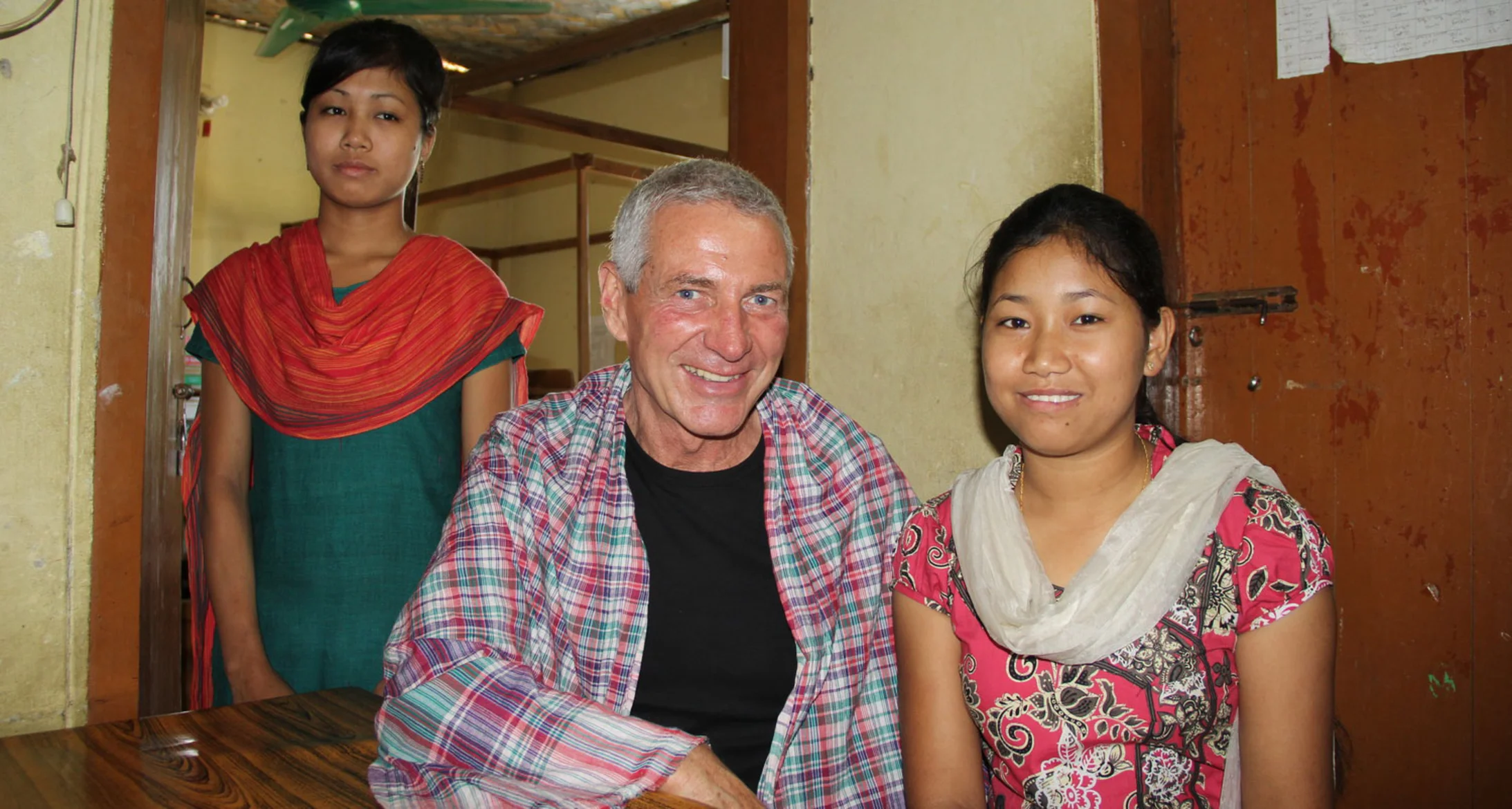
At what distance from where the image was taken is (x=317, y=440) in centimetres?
197

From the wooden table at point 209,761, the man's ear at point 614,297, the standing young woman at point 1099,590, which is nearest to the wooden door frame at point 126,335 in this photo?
the wooden table at point 209,761

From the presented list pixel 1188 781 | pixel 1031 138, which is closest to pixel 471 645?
pixel 1188 781

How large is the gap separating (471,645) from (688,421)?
52cm

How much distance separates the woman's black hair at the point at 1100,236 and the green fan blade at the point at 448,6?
10.3ft

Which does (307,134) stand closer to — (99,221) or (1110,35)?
(99,221)

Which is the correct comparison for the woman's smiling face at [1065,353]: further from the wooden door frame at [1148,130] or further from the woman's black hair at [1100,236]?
the wooden door frame at [1148,130]

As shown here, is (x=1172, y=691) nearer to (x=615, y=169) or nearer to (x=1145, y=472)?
(x=1145, y=472)

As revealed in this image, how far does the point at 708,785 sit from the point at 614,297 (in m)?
0.93

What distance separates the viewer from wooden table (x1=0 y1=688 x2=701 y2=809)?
1.14 metres

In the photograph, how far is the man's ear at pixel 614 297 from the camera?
1.78m

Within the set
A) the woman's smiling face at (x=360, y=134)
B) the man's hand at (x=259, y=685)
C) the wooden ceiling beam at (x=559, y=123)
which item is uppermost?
the wooden ceiling beam at (x=559, y=123)

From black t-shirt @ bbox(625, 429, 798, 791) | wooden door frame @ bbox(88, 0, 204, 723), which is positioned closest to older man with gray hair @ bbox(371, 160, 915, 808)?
black t-shirt @ bbox(625, 429, 798, 791)

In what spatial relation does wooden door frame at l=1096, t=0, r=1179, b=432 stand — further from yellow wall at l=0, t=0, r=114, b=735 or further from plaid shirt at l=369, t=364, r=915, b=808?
yellow wall at l=0, t=0, r=114, b=735

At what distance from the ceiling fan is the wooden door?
272 cm
